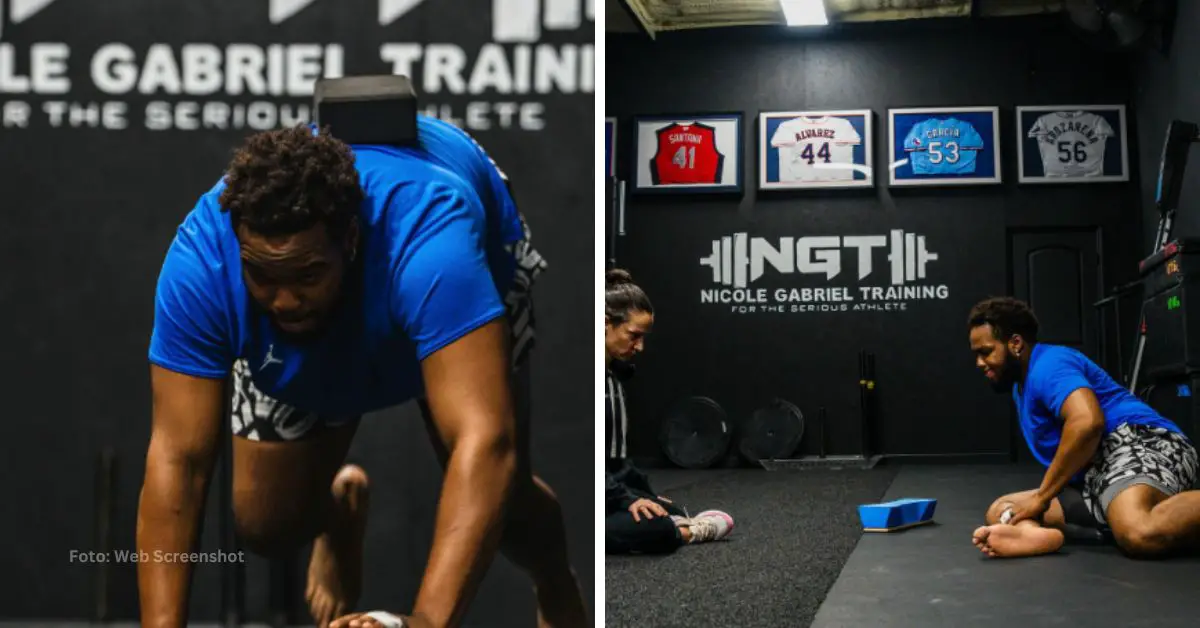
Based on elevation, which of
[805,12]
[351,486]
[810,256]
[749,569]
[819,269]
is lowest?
[749,569]

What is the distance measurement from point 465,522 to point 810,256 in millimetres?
7951

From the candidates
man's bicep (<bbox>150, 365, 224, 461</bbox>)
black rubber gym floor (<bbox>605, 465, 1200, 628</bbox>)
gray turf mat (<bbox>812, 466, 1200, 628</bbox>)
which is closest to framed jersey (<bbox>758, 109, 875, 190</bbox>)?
black rubber gym floor (<bbox>605, 465, 1200, 628</bbox>)

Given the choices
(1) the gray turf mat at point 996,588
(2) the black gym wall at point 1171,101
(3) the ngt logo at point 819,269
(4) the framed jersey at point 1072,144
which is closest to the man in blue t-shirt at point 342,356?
(1) the gray turf mat at point 996,588

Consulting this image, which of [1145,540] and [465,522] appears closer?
[465,522]

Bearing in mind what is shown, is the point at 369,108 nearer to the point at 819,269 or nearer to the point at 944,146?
the point at 819,269

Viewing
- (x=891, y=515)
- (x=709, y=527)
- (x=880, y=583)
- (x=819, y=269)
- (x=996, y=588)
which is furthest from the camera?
(x=819, y=269)

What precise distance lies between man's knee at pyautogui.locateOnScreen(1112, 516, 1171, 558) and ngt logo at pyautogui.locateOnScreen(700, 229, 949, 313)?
5.61 meters

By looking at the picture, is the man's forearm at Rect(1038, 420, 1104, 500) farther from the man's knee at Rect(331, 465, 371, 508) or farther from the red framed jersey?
the red framed jersey

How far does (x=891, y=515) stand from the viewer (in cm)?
488

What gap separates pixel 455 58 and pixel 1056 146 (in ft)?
27.4

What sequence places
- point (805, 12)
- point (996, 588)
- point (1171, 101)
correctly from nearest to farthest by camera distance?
point (996, 588), point (1171, 101), point (805, 12)

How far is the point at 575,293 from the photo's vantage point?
1.96m

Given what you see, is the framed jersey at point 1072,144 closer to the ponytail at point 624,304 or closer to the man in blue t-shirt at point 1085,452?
the man in blue t-shirt at point 1085,452

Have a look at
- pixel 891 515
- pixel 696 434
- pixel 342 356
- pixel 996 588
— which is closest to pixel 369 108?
pixel 342 356
